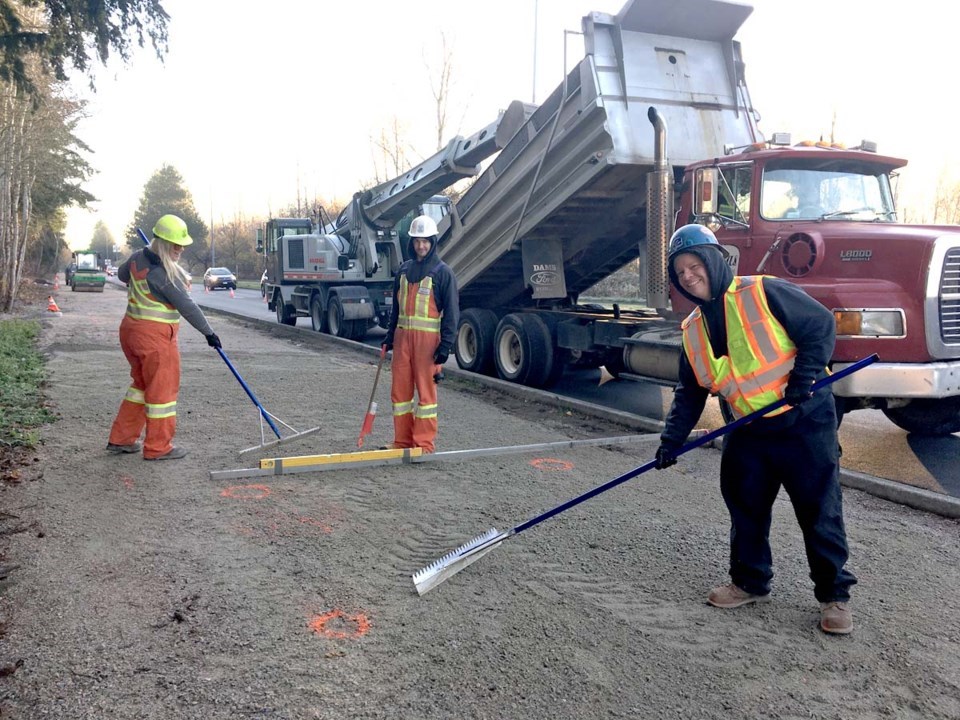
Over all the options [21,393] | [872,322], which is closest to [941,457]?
[872,322]

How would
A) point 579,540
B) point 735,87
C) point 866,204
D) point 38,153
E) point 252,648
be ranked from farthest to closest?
point 38,153 < point 735,87 < point 866,204 < point 579,540 < point 252,648

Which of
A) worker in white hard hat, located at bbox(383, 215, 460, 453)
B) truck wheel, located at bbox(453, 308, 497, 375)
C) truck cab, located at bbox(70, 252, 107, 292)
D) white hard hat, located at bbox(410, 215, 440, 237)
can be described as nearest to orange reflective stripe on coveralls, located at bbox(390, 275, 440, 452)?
worker in white hard hat, located at bbox(383, 215, 460, 453)

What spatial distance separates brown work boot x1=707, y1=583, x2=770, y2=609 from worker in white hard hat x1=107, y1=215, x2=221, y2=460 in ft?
13.2

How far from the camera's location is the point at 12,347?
Result: 37.7ft

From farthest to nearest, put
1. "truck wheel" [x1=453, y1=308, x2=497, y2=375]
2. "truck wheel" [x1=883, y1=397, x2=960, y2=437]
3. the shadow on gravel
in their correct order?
1. "truck wheel" [x1=453, y1=308, x2=497, y2=375]
2. "truck wheel" [x1=883, y1=397, x2=960, y2=437]
3. the shadow on gravel

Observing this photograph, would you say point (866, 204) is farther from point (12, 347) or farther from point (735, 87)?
point (12, 347)

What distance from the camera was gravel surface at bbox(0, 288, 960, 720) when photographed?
9.37ft

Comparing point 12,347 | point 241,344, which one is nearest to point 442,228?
point 241,344

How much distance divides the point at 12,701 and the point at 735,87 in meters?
8.31

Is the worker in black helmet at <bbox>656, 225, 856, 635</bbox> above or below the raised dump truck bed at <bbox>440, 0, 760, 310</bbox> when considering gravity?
below

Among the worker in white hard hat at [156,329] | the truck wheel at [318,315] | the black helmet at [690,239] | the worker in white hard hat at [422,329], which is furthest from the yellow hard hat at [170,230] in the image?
the truck wheel at [318,315]

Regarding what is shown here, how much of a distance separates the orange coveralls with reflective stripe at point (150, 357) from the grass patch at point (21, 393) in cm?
105

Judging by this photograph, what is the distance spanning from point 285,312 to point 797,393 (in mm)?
16370

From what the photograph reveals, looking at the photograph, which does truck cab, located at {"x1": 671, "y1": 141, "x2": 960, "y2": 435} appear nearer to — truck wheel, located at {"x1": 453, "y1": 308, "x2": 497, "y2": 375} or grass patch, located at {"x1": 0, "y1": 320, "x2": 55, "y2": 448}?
truck wheel, located at {"x1": 453, "y1": 308, "x2": 497, "y2": 375}
